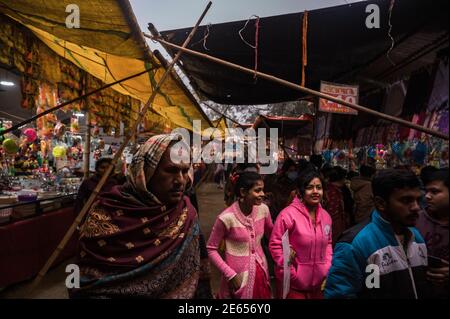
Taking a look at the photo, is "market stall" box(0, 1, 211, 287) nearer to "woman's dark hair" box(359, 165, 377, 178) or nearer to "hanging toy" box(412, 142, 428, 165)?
"hanging toy" box(412, 142, 428, 165)

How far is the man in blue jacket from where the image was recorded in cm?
132

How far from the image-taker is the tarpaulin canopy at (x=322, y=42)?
2527 millimetres

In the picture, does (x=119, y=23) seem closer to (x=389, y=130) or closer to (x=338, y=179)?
(x=389, y=130)

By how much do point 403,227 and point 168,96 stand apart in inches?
161

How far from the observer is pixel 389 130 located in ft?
11.2

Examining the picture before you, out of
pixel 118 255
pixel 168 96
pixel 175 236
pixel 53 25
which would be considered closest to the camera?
pixel 118 255

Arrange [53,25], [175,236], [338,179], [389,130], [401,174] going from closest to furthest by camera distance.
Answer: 1. [401,174]
2. [175,236]
3. [53,25]
4. [389,130]
5. [338,179]

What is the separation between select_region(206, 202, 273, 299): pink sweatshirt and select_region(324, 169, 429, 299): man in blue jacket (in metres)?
1.00

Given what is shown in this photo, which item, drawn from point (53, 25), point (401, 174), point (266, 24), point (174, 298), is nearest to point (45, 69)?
point (53, 25)

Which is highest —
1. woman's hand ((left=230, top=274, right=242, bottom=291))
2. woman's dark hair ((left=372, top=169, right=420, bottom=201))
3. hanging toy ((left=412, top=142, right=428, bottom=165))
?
hanging toy ((left=412, top=142, right=428, bottom=165))

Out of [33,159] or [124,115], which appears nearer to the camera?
[124,115]

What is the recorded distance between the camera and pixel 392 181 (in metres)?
1.35

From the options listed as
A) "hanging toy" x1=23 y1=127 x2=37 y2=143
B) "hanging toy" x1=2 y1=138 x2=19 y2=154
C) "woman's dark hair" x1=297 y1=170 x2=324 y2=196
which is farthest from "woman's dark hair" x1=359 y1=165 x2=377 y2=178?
"hanging toy" x1=23 y1=127 x2=37 y2=143

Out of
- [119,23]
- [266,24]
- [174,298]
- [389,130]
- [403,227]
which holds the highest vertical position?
[266,24]
